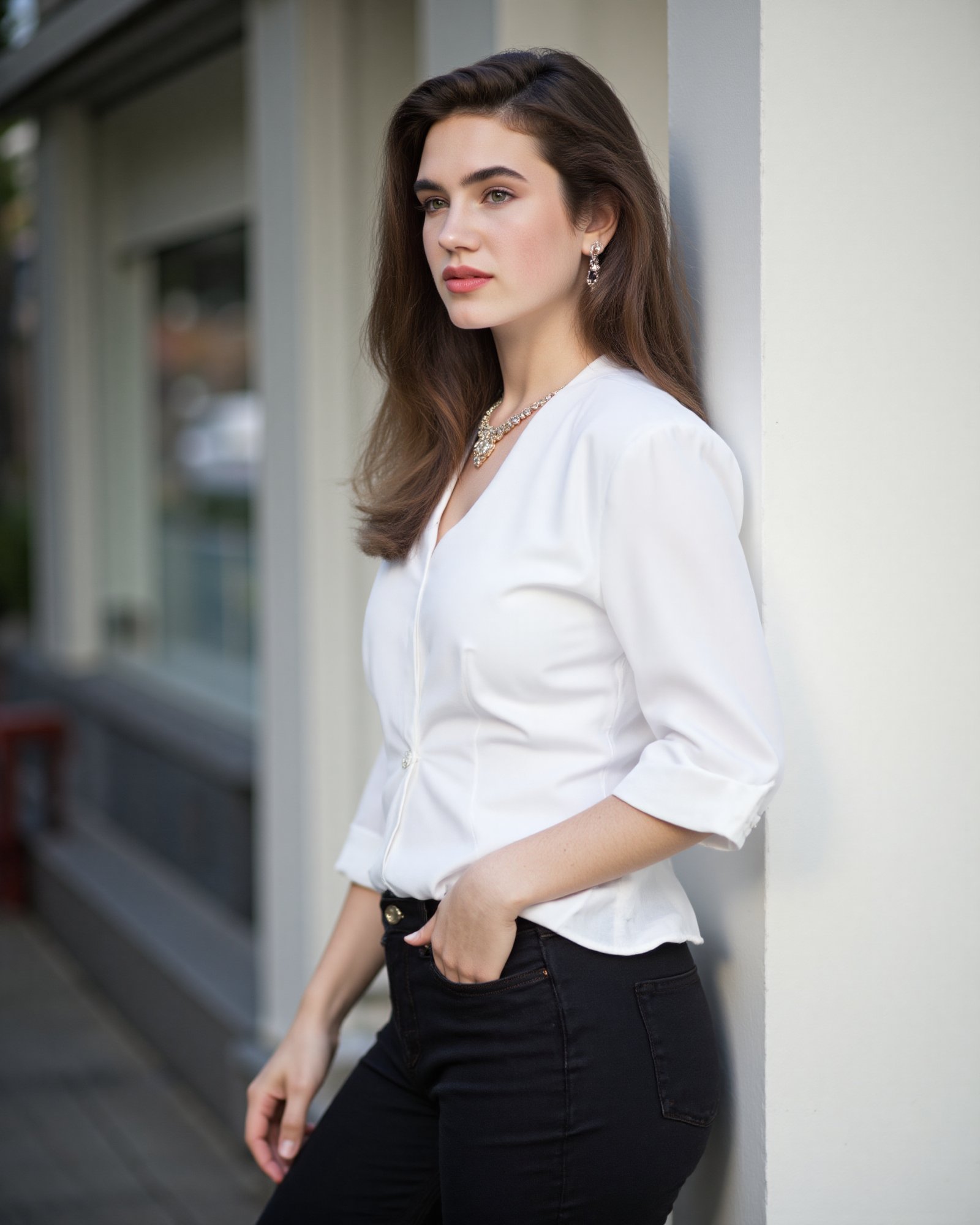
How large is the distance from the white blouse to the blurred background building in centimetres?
17

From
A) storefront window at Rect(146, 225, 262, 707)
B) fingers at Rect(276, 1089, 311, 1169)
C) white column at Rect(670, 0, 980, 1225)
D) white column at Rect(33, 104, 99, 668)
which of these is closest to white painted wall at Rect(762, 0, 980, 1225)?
white column at Rect(670, 0, 980, 1225)

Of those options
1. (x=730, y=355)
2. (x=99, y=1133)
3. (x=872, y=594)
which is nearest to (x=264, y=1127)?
(x=872, y=594)

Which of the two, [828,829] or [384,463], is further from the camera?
[384,463]

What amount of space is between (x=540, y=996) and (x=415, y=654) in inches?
15.3

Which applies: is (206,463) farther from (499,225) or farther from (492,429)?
(499,225)

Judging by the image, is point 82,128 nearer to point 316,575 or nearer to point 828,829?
point 316,575

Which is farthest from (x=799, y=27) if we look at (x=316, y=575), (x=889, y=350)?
Result: (x=316, y=575)

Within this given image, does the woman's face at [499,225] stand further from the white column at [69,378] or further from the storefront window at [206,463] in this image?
the white column at [69,378]

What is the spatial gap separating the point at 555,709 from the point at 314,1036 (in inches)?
26.4

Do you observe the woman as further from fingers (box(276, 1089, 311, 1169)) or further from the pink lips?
fingers (box(276, 1089, 311, 1169))

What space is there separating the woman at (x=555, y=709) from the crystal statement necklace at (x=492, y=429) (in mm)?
15

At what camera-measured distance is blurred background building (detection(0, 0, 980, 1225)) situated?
1.44m

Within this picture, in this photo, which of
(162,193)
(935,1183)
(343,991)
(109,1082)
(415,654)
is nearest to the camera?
(415,654)

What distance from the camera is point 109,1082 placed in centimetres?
391
